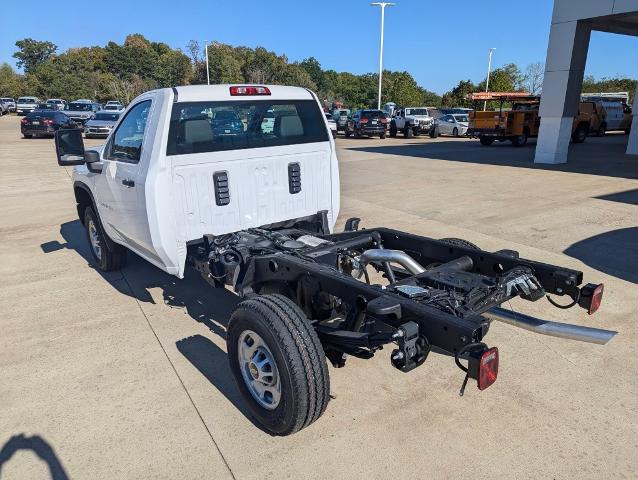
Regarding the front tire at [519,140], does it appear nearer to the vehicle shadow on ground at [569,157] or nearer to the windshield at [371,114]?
the vehicle shadow on ground at [569,157]

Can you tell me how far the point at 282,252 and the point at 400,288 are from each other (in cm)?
111

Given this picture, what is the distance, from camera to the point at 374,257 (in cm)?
351

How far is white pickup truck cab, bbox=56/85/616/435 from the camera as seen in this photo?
261cm

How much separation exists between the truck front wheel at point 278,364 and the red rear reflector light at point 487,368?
86 cm

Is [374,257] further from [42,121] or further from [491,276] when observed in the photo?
[42,121]

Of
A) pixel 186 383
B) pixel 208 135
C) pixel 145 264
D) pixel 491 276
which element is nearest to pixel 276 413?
pixel 186 383

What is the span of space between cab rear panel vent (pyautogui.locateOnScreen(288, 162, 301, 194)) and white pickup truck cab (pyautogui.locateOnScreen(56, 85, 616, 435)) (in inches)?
0.4

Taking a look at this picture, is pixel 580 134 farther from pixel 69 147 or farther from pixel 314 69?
pixel 314 69

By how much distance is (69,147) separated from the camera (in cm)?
487

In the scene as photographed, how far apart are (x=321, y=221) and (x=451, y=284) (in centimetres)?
211

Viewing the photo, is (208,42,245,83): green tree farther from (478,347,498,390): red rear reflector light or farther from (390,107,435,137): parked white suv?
(478,347,498,390): red rear reflector light

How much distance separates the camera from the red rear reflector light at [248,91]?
4.23 metres

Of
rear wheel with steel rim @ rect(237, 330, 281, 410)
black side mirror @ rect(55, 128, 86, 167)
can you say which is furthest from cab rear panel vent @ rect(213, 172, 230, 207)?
black side mirror @ rect(55, 128, 86, 167)

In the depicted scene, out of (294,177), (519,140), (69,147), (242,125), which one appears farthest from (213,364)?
(519,140)
